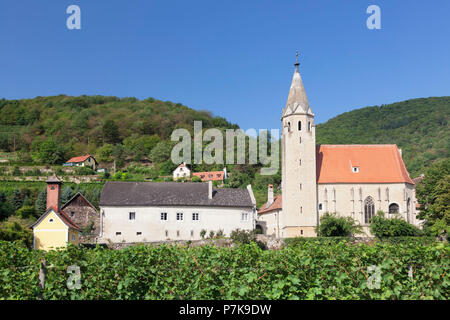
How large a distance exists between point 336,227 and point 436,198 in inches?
432

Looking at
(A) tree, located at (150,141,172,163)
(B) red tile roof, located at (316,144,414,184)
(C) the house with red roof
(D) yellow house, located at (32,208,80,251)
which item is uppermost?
(A) tree, located at (150,141,172,163)

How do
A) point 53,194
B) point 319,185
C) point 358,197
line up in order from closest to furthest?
1. point 53,194
2. point 358,197
3. point 319,185

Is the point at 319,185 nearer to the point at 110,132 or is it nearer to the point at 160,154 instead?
the point at 160,154

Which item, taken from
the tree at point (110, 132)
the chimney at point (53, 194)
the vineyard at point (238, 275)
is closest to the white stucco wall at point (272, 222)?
the chimney at point (53, 194)

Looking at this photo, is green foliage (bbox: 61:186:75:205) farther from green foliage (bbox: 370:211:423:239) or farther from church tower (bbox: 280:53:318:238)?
green foliage (bbox: 370:211:423:239)

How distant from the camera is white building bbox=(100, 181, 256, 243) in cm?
5006

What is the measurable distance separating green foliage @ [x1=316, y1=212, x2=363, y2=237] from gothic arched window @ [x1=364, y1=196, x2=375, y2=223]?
2464mm

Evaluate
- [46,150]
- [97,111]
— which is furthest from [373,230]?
[97,111]

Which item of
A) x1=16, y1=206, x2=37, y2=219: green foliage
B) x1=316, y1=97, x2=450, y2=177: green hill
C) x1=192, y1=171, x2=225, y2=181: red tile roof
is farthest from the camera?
x1=192, y1=171, x2=225, y2=181: red tile roof

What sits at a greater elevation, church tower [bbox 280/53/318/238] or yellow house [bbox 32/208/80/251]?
church tower [bbox 280/53/318/238]

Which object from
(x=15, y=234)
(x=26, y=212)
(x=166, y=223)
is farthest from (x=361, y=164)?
(x=26, y=212)

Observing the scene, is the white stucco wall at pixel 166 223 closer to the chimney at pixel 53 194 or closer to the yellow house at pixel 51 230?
the chimney at pixel 53 194

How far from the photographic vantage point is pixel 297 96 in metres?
53.7

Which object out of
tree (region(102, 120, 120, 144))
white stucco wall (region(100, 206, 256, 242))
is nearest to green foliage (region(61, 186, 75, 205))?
white stucco wall (region(100, 206, 256, 242))
